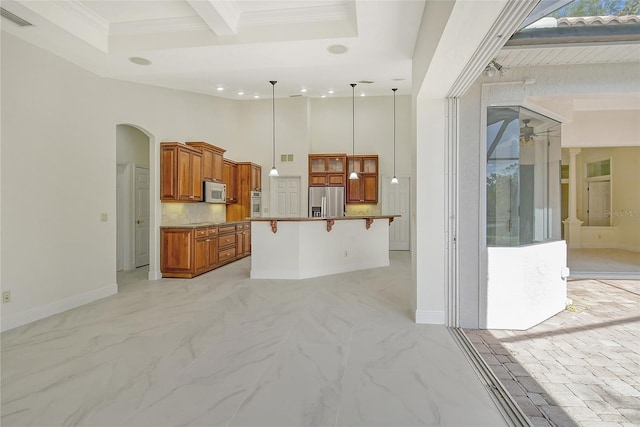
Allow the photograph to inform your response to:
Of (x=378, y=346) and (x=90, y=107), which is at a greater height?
(x=90, y=107)

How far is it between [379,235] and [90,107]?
5247mm

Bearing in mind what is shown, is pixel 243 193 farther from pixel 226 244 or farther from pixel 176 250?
pixel 176 250

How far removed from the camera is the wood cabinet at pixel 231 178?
747cm

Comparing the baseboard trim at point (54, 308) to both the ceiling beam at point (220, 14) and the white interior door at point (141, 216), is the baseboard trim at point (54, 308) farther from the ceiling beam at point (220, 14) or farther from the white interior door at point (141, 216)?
the ceiling beam at point (220, 14)

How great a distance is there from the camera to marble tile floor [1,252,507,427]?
192 cm

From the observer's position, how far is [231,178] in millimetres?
7773

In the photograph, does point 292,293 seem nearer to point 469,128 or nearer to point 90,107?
point 469,128

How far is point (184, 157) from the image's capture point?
5.79 metres

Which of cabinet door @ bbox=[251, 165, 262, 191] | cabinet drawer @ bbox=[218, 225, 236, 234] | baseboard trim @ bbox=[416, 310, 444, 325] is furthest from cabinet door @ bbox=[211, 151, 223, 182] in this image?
baseboard trim @ bbox=[416, 310, 444, 325]

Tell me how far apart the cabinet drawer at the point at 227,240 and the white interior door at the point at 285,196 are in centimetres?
165

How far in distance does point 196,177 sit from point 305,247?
99.5 inches

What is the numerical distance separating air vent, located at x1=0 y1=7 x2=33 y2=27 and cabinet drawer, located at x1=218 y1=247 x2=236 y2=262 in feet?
14.4

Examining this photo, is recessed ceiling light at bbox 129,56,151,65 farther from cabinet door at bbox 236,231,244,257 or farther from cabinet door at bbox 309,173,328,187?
cabinet door at bbox 309,173,328,187

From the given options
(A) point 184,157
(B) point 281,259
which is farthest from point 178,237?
(B) point 281,259
